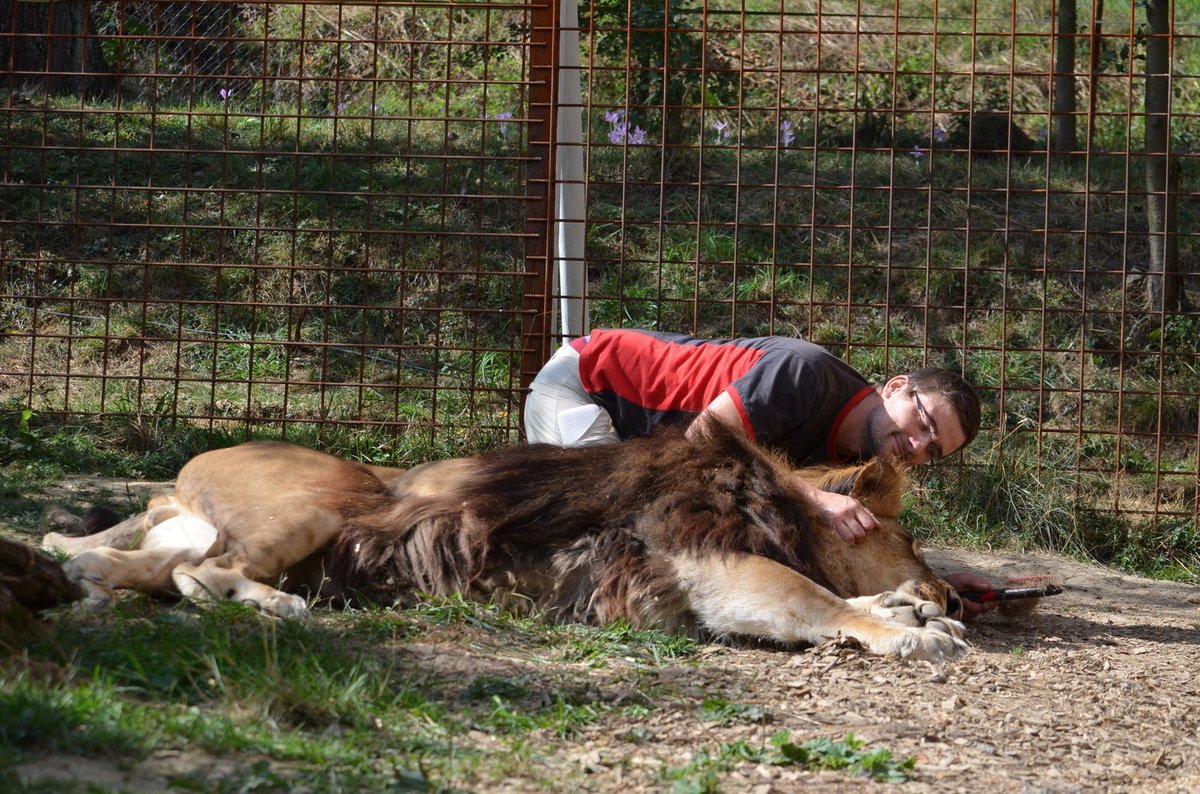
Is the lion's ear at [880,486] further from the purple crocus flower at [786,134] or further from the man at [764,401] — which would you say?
the purple crocus flower at [786,134]

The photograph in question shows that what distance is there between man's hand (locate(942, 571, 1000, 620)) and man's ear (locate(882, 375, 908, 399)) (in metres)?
0.70

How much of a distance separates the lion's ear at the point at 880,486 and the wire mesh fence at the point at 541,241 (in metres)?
2.10

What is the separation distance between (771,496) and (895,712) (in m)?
1.15

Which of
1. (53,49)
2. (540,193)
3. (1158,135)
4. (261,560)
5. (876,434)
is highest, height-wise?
(53,49)

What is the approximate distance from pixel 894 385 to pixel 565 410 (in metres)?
1.27

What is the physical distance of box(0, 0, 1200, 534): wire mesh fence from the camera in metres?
7.00

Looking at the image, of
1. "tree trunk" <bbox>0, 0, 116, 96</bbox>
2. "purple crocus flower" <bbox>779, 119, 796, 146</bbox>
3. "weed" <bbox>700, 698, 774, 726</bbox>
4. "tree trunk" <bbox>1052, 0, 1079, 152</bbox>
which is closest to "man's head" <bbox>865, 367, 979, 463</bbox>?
"weed" <bbox>700, 698, 774, 726</bbox>

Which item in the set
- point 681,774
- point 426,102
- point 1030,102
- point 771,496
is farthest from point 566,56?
point 1030,102

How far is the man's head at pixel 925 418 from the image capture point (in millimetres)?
4453

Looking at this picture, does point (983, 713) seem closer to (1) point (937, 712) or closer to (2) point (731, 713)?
(1) point (937, 712)

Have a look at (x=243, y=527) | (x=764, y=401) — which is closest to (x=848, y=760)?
(x=764, y=401)

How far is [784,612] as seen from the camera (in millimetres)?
3789

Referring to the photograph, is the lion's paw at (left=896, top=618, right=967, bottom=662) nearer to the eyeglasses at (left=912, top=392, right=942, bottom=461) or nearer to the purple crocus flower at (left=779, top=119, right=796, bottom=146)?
the eyeglasses at (left=912, top=392, right=942, bottom=461)

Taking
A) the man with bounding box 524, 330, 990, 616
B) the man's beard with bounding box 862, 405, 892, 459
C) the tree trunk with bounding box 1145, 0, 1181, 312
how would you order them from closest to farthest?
the man with bounding box 524, 330, 990, 616 → the man's beard with bounding box 862, 405, 892, 459 → the tree trunk with bounding box 1145, 0, 1181, 312
